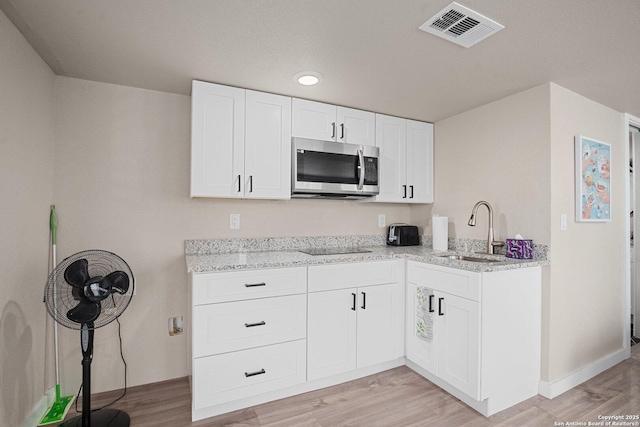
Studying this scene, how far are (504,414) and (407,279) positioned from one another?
40.7 inches

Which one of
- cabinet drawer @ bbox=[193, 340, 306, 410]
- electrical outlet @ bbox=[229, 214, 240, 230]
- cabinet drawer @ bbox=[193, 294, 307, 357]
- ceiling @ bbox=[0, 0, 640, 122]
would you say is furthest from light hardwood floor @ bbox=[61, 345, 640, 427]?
ceiling @ bbox=[0, 0, 640, 122]

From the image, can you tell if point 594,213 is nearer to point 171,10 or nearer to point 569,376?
point 569,376

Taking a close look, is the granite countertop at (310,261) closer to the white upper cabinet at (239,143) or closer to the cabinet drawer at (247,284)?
the cabinet drawer at (247,284)

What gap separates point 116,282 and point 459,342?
2132 mm

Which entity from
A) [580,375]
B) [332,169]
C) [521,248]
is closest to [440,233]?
[521,248]

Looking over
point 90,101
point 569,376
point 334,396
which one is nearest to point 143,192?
point 90,101

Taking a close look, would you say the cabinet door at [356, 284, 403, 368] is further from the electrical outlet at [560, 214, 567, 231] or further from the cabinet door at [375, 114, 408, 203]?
the electrical outlet at [560, 214, 567, 231]

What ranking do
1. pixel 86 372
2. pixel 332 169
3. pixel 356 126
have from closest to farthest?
pixel 86 372 < pixel 332 169 < pixel 356 126

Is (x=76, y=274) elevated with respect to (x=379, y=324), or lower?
elevated

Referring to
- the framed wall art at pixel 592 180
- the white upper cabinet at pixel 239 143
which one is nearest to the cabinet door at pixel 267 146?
the white upper cabinet at pixel 239 143

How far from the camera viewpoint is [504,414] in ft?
6.59

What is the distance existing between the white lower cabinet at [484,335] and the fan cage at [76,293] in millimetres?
2008

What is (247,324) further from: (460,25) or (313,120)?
(460,25)

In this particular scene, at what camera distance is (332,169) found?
8.57 feet
